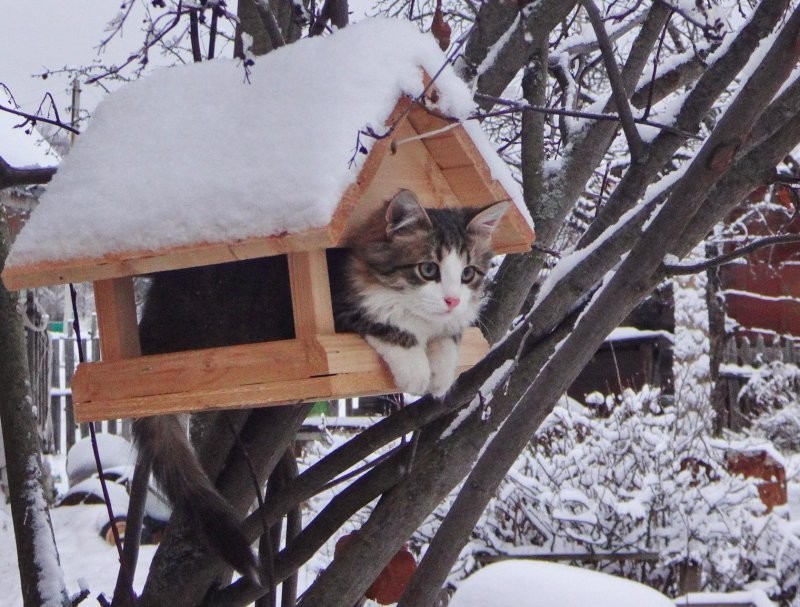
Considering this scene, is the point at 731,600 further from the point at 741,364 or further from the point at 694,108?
the point at 741,364

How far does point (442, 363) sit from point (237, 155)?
1.63 feet

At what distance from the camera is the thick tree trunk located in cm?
201

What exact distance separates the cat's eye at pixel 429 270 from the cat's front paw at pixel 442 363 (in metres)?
0.12

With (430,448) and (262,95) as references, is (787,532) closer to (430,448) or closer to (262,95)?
(430,448)

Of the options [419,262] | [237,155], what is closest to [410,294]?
[419,262]

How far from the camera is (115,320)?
5.76 ft

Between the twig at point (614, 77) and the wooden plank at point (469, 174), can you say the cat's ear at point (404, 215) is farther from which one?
the twig at point (614, 77)

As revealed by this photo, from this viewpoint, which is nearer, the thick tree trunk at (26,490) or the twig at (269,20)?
the twig at (269,20)

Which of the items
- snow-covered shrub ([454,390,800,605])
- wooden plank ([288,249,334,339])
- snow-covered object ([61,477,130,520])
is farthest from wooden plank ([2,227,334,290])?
snow-covered object ([61,477,130,520])

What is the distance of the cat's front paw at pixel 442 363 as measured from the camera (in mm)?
1640

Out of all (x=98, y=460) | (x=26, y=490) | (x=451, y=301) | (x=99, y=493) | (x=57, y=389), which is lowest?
(x=99, y=493)

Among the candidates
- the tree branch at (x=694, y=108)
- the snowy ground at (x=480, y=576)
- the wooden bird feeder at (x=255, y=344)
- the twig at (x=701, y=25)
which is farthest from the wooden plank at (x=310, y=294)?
the snowy ground at (x=480, y=576)

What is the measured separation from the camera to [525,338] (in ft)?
5.28

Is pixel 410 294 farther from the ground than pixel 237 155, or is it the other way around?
pixel 237 155
